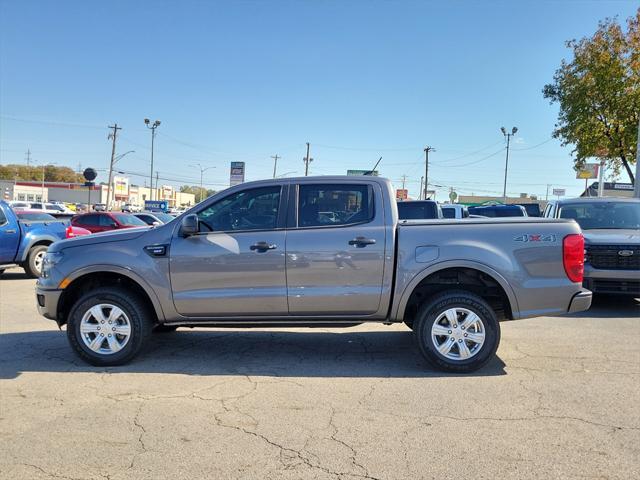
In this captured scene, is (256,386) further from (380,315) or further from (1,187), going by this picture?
(1,187)

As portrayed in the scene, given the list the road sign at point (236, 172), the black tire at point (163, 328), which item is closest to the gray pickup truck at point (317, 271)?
the black tire at point (163, 328)

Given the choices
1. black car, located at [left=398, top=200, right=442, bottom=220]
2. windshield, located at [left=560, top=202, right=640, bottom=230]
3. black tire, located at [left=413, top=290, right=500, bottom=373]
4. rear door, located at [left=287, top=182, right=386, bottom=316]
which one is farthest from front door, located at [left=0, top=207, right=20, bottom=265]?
windshield, located at [left=560, top=202, right=640, bottom=230]

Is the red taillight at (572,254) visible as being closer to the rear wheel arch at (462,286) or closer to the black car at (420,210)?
the rear wheel arch at (462,286)

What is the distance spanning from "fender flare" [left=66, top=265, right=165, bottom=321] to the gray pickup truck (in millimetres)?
14

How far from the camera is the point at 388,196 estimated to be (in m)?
5.29

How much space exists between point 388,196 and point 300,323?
1.58 metres

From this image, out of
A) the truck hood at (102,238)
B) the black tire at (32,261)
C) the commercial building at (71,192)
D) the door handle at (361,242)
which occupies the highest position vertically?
the commercial building at (71,192)

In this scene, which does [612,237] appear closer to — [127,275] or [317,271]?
[317,271]

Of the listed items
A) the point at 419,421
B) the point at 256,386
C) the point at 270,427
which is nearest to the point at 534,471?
the point at 419,421

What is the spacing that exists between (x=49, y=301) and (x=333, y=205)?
3.12 metres

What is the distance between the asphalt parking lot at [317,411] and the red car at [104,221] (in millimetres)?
11645

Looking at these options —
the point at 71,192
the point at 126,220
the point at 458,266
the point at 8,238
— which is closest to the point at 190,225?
the point at 458,266

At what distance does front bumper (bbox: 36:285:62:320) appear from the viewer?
534 centimetres

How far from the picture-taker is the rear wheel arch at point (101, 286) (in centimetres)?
526
